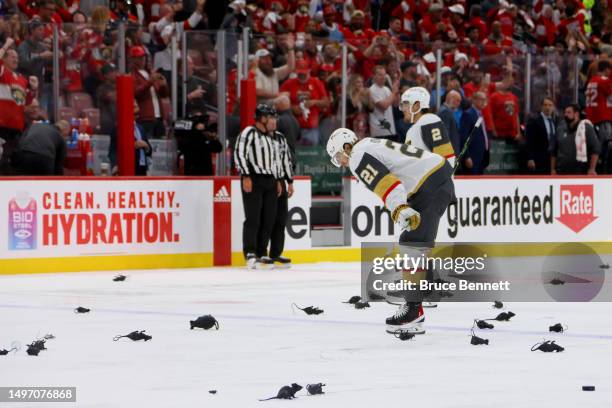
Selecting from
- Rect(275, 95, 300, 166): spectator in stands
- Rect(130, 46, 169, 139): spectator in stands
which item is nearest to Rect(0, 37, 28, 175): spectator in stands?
Rect(130, 46, 169, 139): spectator in stands

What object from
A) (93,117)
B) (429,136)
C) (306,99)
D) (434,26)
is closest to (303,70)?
(306,99)

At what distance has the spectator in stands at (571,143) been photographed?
18500 mm

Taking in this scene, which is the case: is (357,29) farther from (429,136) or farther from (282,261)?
(429,136)

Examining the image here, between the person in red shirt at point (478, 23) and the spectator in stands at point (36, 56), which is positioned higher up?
the person in red shirt at point (478, 23)

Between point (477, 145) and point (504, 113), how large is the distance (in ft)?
2.05

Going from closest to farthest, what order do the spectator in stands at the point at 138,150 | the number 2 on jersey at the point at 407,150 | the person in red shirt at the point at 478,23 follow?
the number 2 on jersey at the point at 407,150, the spectator in stands at the point at 138,150, the person in red shirt at the point at 478,23

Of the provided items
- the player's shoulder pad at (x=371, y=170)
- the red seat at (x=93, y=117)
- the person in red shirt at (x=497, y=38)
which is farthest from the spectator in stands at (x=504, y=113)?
the player's shoulder pad at (x=371, y=170)

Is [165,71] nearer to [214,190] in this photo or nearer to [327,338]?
[214,190]

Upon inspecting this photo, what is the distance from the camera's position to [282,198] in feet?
52.1

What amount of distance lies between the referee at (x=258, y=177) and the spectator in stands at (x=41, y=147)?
2021 mm

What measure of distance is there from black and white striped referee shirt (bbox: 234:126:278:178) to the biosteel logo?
15.3ft

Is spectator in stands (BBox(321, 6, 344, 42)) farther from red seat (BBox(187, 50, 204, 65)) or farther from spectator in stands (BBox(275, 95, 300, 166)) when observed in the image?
red seat (BBox(187, 50, 204, 65))

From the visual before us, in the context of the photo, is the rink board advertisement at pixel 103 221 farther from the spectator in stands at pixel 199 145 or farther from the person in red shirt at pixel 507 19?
the person in red shirt at pixel 507 19

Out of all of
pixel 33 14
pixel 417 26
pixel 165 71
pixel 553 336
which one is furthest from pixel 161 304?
pixel 417 26
